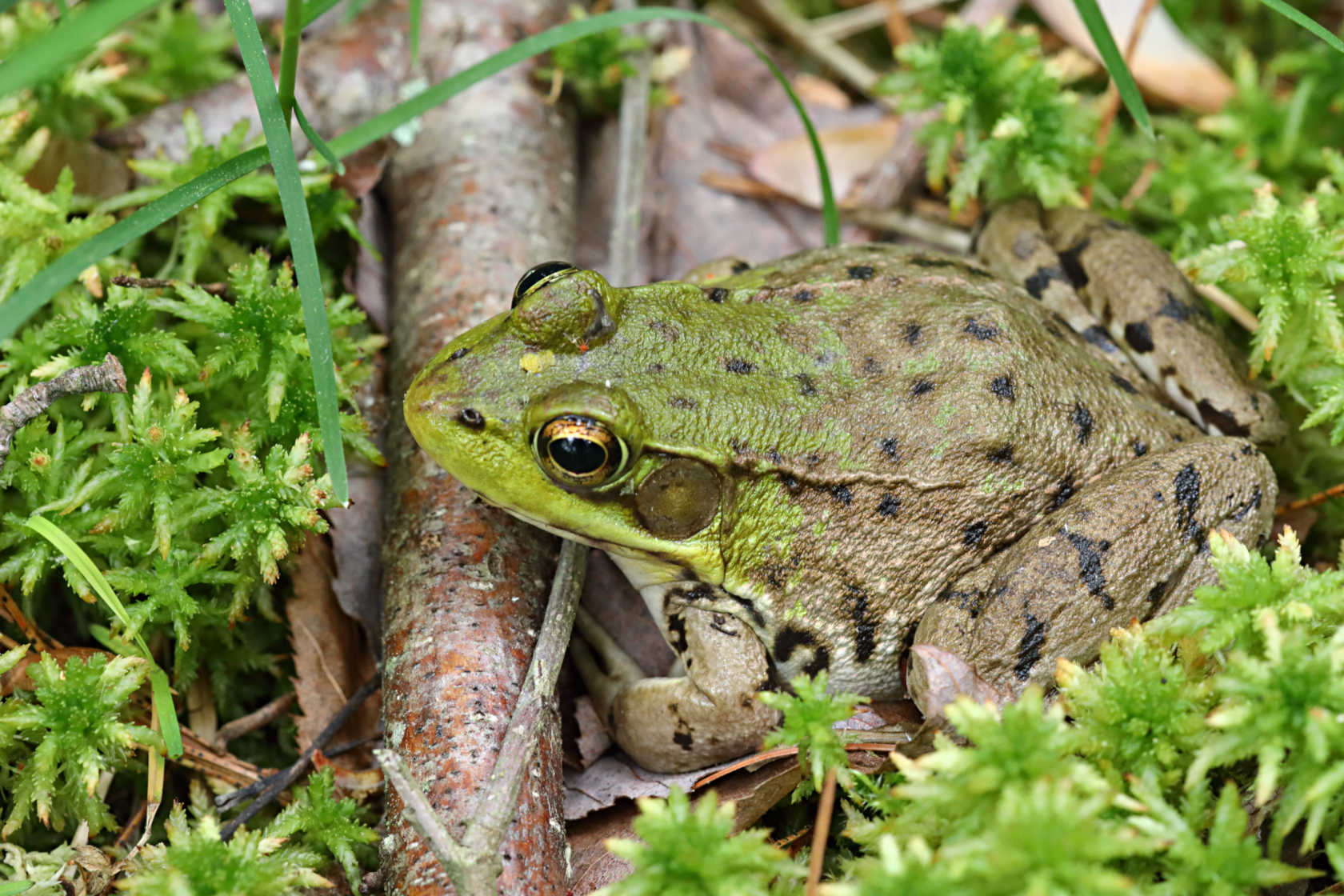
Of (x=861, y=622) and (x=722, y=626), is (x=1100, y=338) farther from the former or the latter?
(x=722, y=626)

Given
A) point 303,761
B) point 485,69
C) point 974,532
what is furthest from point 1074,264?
point 303,761

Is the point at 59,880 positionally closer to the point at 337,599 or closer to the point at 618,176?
the point at 337,599

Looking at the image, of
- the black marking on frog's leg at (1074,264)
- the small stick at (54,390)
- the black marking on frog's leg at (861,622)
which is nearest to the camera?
the small stick at (54,390)

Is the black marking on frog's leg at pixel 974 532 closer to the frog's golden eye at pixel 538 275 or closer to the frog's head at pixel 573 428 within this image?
the frog's head at pixel 573 428

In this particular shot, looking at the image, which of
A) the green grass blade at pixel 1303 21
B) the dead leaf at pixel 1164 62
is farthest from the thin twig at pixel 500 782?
the dead leaf at pixel 1164 62

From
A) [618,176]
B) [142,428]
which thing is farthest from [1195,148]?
[142,428]
